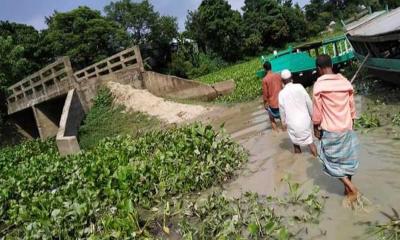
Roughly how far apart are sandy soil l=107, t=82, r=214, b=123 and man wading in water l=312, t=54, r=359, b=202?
420 inches

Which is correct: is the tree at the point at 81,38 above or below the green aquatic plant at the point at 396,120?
above

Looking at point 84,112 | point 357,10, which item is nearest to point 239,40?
point 357,10

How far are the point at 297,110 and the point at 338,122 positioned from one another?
7.10 feet

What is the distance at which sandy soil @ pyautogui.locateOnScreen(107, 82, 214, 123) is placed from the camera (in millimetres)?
16156

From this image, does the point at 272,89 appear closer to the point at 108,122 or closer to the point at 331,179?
the point at 331,179

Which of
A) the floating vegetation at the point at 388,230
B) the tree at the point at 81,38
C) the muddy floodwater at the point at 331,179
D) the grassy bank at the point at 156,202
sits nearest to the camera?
the floating vegetation at the point at 388,230

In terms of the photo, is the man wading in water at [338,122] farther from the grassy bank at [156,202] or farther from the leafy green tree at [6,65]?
the leafy green tree at [6,65]

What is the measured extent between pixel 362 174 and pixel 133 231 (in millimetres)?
3239

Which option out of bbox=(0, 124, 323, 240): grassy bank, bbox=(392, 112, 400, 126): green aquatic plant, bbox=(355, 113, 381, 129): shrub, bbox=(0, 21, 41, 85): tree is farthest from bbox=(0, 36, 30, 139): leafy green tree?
bbox=(392, 112, 400, 126): green aquatic plant

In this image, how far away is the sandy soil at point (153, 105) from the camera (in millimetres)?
16156

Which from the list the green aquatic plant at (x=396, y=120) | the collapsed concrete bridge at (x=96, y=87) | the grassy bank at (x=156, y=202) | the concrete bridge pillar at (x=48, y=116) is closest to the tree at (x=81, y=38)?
the concrete bridge pillar at (x=48, y=116)

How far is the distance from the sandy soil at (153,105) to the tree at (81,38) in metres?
24.8

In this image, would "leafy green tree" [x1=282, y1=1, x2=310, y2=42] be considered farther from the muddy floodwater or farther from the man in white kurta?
the man in white kurta

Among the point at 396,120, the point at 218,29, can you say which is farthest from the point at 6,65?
the point at 218,29
